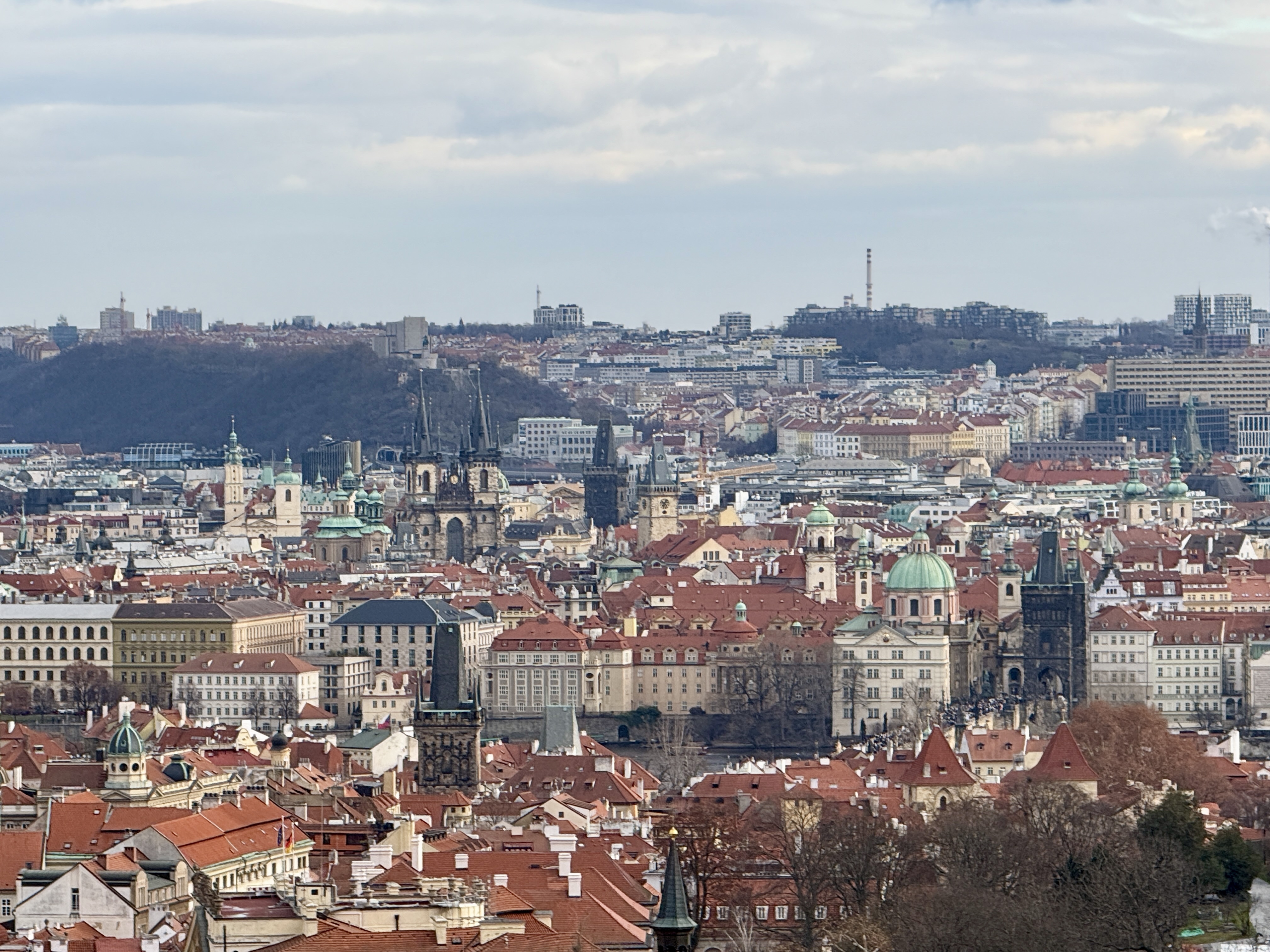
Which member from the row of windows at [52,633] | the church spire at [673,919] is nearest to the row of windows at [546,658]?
the row of windows at [52,633]

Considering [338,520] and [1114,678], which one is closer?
[1114,678]

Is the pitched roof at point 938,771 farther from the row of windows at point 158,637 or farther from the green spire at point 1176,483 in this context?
the green spire at point 1176,483

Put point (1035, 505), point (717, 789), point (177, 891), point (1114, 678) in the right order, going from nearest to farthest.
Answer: point (177, 891), point (717, 789), point (1114, 678), point (1035, 505)

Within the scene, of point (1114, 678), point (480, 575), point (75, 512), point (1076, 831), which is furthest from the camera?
point (75, 512)

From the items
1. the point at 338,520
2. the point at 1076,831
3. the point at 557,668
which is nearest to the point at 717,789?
the point at 1076,831

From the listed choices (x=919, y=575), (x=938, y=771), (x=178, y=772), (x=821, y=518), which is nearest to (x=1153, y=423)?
(x=821, y=518)

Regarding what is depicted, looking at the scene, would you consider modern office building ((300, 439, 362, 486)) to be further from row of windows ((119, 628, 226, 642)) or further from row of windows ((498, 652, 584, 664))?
row of windows ((498, 652, 584, 664))

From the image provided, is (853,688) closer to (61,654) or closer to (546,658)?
(546,658)

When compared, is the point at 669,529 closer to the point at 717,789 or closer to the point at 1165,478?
the point at 1165,478
